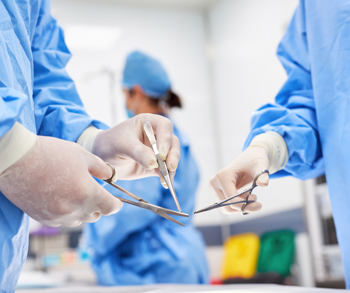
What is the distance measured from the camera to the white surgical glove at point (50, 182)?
523mm

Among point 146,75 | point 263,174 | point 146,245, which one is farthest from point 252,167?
point 146,75

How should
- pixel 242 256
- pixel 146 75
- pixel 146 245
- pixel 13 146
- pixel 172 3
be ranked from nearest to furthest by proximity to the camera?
pixel 13 146 < pixel 146 245 < pixel 146 75 < pixel 242 256 < pixel 172 3

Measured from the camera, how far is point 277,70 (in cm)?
336

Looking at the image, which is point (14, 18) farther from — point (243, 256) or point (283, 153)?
point (243, 256)

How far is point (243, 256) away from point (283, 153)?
8.97 ft

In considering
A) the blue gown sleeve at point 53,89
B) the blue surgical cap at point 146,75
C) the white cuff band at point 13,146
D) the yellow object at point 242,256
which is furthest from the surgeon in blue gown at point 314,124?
the yellow object at point 242,256

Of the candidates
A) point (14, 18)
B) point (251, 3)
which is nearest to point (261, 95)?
point (251, 3)

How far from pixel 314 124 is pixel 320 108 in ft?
0.17

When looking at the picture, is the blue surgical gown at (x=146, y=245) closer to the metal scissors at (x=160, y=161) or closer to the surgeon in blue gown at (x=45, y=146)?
the surgeon in blue gown at (x=45, y=146)

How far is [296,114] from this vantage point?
95 centimetres

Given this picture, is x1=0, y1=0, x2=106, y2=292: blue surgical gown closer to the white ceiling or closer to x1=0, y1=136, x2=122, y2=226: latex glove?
x1=0, y1=136, x2=122, y2=226: latex glove

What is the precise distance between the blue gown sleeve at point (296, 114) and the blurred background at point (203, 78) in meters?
2.05

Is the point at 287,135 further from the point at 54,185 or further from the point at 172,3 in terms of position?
the point at 172,3

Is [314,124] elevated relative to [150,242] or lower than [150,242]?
elevated
